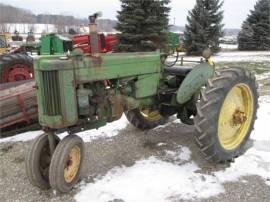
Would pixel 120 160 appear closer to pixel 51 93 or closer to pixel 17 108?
pixel 51 93

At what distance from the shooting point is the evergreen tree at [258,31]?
29234 millimetres

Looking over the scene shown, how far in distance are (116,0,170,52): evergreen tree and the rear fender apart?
12.4 metres

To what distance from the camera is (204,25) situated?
942 inches

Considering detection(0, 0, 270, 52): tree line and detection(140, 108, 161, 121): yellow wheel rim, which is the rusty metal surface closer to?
detection(140, 108, 161, 121): yellow wheel rim

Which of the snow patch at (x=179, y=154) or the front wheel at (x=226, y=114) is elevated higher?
the front wheel at (x=226, y=114)

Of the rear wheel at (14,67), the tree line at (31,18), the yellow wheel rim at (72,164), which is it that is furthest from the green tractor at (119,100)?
the tree line at (31,18)

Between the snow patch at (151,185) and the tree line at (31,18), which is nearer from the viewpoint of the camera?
the snow patch at (151,185)

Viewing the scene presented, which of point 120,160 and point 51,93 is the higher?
point 51,93

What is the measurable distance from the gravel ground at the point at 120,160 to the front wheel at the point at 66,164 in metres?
0.14

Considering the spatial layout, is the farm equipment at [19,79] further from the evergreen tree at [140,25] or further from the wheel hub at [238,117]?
the evergreen tree at [140,25]

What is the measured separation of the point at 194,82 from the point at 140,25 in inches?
528

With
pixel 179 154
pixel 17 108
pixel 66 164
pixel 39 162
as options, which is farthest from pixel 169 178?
pixel 17 108

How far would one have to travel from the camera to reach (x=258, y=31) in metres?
29.5

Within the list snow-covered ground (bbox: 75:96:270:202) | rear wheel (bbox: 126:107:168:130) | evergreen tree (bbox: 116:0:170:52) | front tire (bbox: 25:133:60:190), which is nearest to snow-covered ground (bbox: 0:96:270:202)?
snow-covered ground (bbox: 75:96:270:202)
